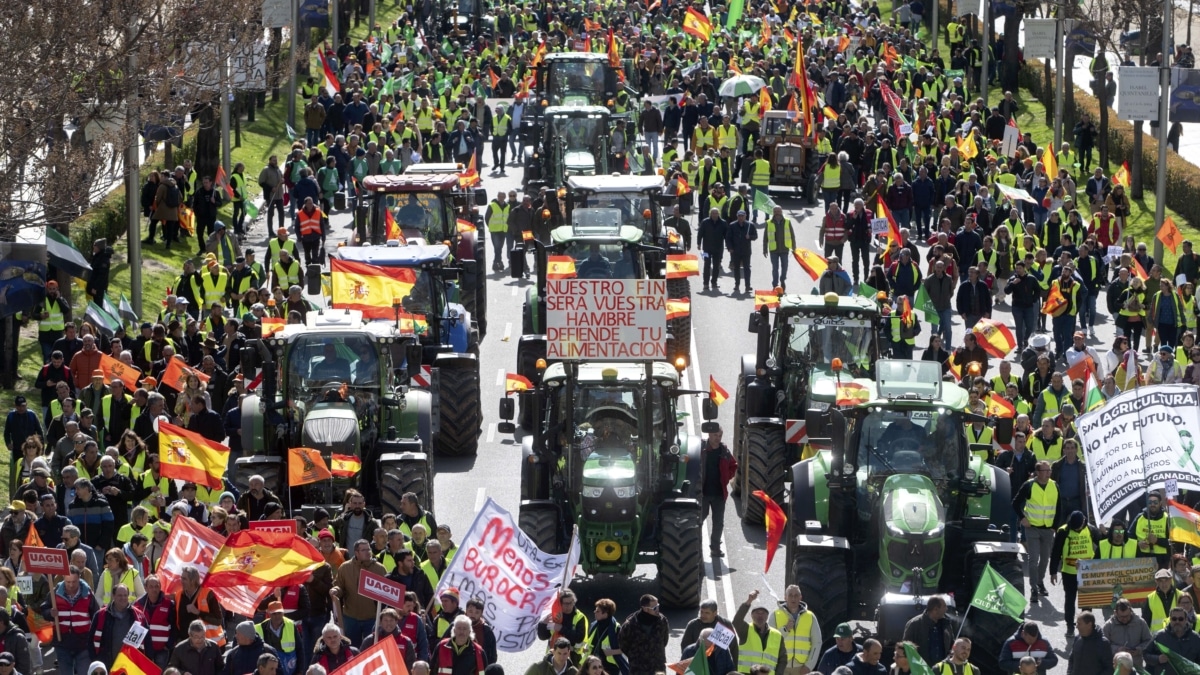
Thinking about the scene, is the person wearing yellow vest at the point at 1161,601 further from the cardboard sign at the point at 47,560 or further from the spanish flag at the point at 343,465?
the cardboard sign at the point at 47,560

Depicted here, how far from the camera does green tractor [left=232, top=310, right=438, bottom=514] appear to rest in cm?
2234

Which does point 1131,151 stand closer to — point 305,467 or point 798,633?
point 305,467

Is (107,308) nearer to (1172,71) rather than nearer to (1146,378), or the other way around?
(1146,378)

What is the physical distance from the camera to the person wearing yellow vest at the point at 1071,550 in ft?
68.6

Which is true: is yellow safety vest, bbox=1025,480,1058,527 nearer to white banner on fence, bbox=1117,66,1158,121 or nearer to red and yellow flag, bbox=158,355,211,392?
red and yellow flag, bbox=158,355,211,392

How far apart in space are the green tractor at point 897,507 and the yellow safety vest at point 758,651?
1.79 m

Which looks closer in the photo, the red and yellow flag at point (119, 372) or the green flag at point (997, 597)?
the green flag at point (997, 597)

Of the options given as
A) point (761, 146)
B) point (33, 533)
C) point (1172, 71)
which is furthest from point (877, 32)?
point (33, 533)

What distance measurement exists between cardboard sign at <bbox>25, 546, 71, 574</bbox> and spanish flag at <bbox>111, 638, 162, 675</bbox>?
2.30 metres

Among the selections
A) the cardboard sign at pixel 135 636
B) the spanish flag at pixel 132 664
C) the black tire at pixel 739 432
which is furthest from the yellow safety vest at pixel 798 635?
the black tire at pixel 739 432

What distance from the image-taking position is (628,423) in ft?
71.2

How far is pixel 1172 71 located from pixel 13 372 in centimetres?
2017

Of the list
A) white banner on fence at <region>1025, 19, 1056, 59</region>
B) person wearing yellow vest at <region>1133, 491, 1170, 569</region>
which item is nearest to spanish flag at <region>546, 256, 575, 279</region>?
person wearing yellow vest at <region>1133, 491, 1170, 569</region>

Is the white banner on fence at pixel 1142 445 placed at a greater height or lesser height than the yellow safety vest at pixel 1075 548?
greater
